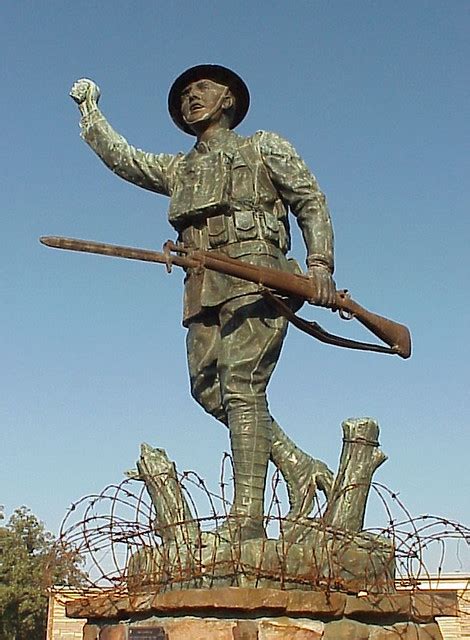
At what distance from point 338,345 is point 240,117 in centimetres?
177

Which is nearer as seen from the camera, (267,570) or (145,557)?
(267,570)

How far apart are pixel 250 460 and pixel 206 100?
7.89ft

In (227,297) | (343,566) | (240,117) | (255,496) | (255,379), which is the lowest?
(343,566)

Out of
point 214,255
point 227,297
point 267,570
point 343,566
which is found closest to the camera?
point 267,570

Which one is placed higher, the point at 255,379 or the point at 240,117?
the point at 240,117

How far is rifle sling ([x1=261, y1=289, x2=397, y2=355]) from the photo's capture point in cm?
550

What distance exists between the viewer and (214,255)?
5316 millimetres

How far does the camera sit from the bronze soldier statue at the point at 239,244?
5.51 m

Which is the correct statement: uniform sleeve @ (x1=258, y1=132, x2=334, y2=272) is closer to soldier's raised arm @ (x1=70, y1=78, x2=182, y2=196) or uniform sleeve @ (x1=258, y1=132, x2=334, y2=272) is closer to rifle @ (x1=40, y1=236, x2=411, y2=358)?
rifle @ (x1=40, y1=236, x2=411, y2=358)

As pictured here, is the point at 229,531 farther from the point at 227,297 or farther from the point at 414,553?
the point at 227,297

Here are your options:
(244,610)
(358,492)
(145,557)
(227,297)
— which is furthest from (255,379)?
(244,610)

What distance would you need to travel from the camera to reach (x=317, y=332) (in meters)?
5.75

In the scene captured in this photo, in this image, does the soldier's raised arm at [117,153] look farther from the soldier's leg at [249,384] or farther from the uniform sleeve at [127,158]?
the soldier's leg at [249,384]

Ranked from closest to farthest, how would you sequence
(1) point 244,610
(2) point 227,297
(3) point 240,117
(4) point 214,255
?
(1) point 244,610 < (4) point 214,255 < (2) point 227,297 < (3) point 240,117
